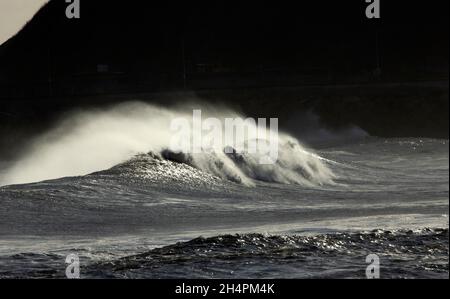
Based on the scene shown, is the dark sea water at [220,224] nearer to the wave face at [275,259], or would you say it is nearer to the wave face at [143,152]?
the wave face at [275,259]

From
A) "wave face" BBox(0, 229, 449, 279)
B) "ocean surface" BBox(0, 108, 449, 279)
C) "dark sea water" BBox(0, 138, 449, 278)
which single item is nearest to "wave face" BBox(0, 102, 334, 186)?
"ocean surface" BBox(0, 108, 449, 279)

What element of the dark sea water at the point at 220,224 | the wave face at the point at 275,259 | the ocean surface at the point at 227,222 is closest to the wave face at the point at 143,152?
the ocean surface at the point at 227,222

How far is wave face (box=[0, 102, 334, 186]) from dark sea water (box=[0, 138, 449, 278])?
316 millimetres

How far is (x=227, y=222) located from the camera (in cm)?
2094

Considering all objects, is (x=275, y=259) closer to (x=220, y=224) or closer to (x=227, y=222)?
(x=220, y=224)

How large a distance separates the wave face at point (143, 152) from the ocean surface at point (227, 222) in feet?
0.41

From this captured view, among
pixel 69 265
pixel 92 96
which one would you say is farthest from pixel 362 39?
pixel 69 265

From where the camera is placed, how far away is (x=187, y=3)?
93812mm

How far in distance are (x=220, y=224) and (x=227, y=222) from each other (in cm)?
29

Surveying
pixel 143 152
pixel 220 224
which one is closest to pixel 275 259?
pixel 220 224

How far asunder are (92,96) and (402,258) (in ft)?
161

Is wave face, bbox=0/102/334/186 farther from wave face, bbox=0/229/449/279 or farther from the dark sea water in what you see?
wave face, bbox=0/229/449/279

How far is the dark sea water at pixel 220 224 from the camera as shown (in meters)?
15.6
